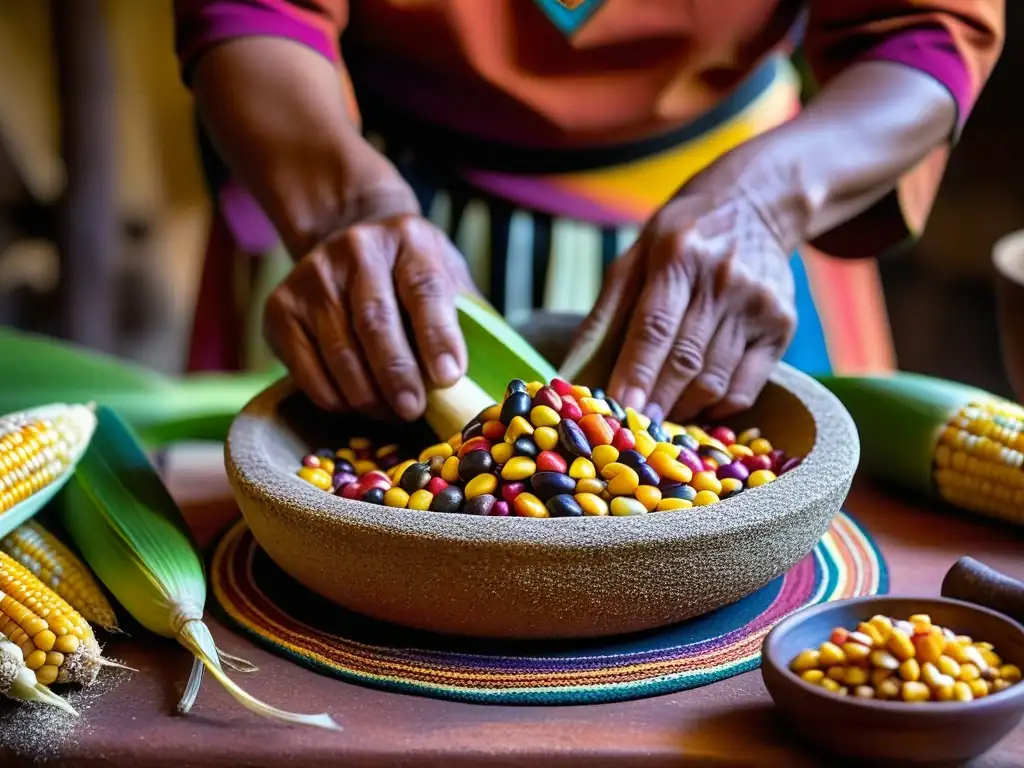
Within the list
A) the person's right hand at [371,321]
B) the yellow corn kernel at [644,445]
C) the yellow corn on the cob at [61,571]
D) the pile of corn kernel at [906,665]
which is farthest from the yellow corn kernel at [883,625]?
the yellow corn on the cob at [61,571]

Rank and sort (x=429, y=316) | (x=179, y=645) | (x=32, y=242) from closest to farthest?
(x=179, y=645) → (x=429, y=316) → (x=32, y=242)

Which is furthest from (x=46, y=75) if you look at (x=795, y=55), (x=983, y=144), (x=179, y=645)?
(x=179, y=645)

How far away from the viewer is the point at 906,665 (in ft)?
2.23

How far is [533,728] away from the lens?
75 cm

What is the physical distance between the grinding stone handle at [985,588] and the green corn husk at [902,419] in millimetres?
306

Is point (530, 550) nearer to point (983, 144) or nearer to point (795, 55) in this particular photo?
point (795, 55)

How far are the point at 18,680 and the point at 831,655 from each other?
0.51 m

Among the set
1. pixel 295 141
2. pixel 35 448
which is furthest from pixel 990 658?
pixel 295 141

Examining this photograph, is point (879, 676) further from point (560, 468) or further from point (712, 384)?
point (712, 384)

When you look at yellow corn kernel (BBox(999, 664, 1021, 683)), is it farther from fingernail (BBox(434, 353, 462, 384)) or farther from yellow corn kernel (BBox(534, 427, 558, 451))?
fingernail (BBox(434, 353, 462, 384))

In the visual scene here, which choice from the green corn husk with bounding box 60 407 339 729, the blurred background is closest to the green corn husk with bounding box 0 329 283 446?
the green corn husk with bounding box 60 407 339 729

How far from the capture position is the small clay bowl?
65 centimetres

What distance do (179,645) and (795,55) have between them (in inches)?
57.1

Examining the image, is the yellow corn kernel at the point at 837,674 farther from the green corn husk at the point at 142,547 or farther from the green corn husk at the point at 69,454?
the green corn husk at the point at 69,454
